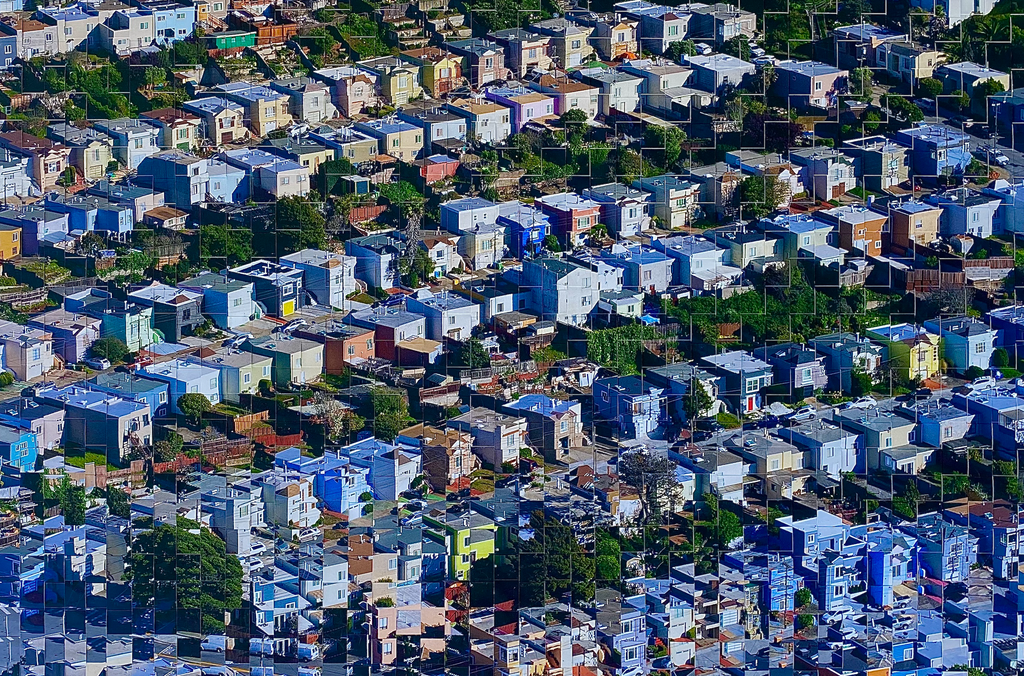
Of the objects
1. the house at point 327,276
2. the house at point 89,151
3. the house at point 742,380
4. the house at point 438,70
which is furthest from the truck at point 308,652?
the house at point 438,70

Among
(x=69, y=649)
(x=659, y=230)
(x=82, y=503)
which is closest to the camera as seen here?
(x=69, y=649)

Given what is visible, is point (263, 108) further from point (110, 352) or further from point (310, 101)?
point (110, 352)

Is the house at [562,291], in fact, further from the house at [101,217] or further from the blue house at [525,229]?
the house at [101,217]

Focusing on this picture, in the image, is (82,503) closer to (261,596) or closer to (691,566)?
(261,596)

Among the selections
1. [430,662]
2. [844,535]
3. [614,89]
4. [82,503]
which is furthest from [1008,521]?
[614,89]

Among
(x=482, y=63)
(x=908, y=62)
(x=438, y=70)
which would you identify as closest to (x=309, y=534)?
(x=438, y=70)

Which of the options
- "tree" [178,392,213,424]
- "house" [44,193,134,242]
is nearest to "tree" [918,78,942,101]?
"house" [44,193,134,242]

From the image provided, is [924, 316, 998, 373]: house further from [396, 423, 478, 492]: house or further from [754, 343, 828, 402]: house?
[396, 423, 478, 492]: house
